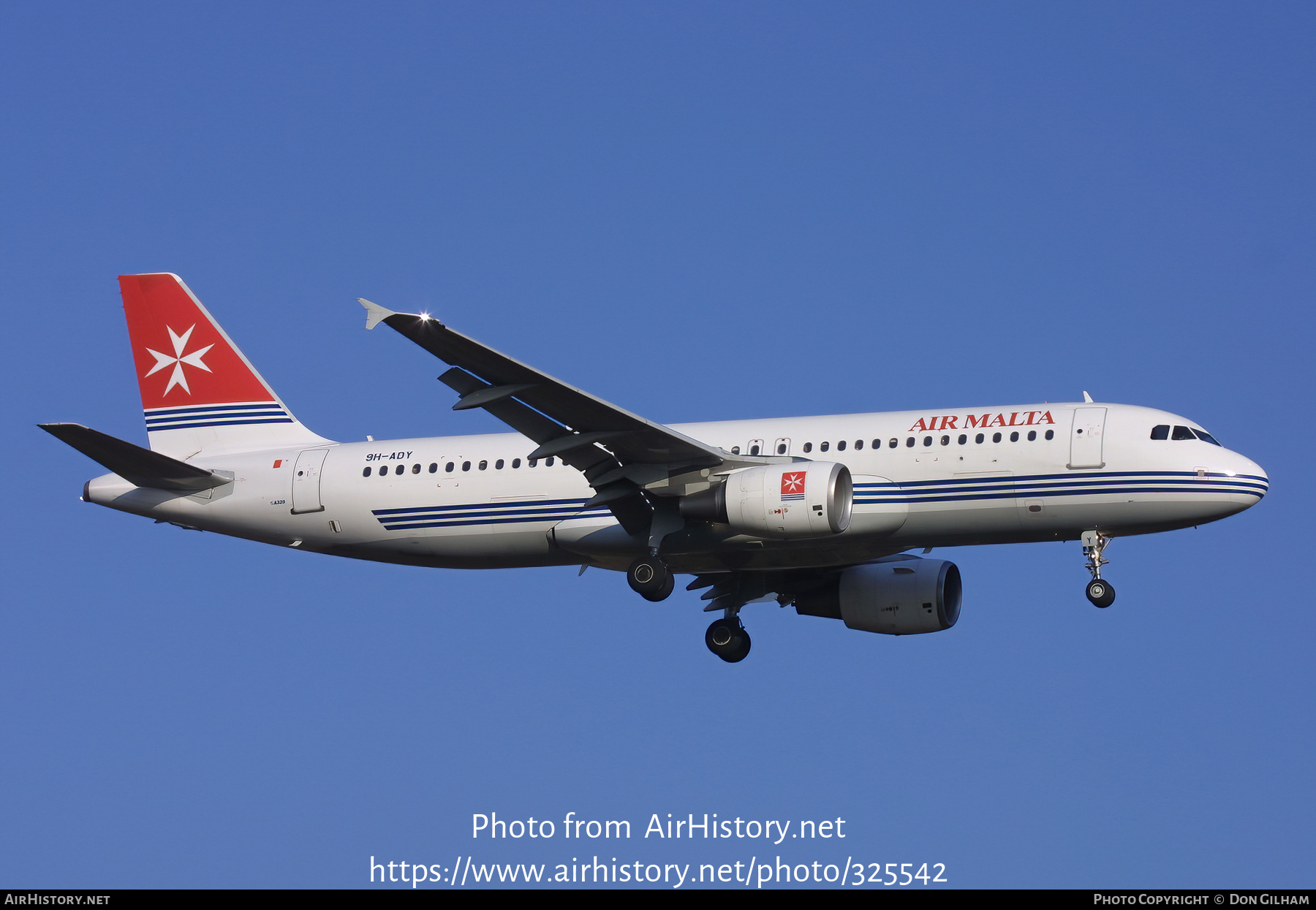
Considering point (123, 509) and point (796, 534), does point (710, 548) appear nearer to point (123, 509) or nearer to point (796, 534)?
point (796, 534)

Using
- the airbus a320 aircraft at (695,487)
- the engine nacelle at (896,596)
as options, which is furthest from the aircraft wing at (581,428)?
the engine nacelle at (896,596)

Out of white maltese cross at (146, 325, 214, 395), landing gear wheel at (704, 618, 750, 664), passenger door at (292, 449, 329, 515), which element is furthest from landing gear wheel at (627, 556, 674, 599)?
white maltese cross at (146, 325, 214, 395)

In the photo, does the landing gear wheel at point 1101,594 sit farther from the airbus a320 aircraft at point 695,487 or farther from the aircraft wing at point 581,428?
the aircraft wing at point 581,428

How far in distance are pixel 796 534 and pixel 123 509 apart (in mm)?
15568

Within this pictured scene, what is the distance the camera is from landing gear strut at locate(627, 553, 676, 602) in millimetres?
32719

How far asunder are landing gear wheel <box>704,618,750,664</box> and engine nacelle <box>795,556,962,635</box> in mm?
1770

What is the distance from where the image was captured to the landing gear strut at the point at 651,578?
32719 millimetres

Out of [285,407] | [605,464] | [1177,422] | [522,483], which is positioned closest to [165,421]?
[285,407]

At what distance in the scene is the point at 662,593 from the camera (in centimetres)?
3288

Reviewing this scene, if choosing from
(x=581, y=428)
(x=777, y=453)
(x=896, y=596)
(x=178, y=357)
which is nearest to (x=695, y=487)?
(x=777, y=453)

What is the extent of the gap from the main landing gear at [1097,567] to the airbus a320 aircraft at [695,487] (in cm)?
3

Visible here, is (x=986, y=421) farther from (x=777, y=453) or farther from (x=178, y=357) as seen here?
(x=178, y=357)

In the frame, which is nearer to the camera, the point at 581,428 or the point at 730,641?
the point at 581,428

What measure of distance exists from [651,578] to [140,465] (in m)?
11.6
